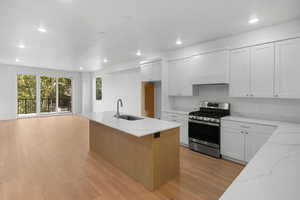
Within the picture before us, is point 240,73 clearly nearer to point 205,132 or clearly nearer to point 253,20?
point 253,20

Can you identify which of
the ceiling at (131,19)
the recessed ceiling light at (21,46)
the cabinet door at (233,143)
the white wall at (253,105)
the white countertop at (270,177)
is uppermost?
the recessed ceiling light at (21,46)

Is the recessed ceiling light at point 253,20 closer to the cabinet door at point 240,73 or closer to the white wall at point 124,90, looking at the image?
the cabinet door at point 240,73

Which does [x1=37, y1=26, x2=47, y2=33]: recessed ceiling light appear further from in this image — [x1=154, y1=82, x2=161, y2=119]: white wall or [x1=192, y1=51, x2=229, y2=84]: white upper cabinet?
[x1=154, y1=82, x2=161, y2=119]: white wall

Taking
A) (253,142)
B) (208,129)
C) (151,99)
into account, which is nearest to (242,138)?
(253,142)

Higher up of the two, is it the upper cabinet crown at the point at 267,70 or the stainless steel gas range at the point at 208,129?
the upper cabinet crown at the point at 267,70

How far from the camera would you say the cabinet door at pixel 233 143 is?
3062 millimetres

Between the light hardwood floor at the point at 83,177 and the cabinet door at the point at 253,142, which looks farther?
the cabinet door at the point at 253,142

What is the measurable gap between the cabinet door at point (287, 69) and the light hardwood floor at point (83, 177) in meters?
1.65

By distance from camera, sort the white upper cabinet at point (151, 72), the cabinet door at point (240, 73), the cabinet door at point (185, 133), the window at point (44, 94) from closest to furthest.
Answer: the cabinet door at point (240, 73) → the cabinet door at point (185, 133) → the white upper cabinet at point (151, 72) → the window at point (44, 94)

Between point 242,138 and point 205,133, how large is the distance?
0.75m

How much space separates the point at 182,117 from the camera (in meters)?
4.09

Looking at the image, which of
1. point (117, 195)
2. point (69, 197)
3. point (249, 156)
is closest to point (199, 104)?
point (249, 156)

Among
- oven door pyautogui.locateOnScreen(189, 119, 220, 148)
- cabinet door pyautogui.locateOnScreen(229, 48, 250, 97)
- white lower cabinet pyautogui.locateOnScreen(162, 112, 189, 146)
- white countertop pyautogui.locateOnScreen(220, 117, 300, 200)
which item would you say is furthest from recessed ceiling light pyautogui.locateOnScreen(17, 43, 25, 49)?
white countertop pyautogui.locateOnScreen(220, 117, 300, 200)

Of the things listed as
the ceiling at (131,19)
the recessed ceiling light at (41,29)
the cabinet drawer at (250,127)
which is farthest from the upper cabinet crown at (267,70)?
the recessed ceiling light at (41,29)
